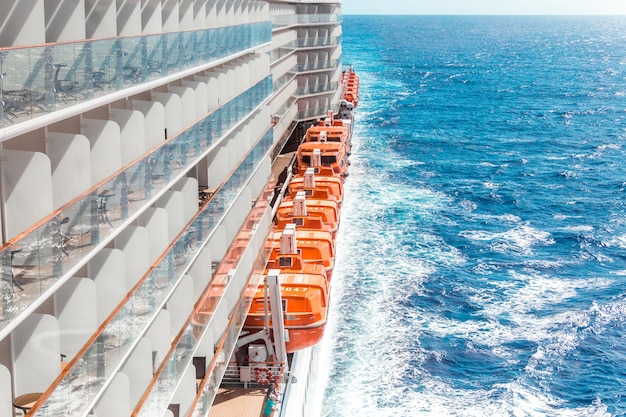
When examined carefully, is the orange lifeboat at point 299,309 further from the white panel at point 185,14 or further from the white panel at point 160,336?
the white panel at point 160,336

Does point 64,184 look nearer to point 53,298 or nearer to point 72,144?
point 72,144

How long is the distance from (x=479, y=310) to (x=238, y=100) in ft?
58.8

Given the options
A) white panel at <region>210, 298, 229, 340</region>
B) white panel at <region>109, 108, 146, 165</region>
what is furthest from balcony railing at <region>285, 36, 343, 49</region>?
white panel at <region>109, 108, 146, 165</region>

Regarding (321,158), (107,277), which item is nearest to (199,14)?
(107,277)

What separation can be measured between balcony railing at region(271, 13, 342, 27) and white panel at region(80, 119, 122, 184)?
121ft

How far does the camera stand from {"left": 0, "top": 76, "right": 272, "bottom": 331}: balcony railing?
33.7 feet

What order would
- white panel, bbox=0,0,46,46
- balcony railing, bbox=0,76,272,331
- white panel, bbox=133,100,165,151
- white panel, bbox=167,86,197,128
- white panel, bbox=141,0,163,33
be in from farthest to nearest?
1. white panel, bbox=167,86,197,128
2. white panel, bbox=141,0,163,33
3. white panel, bbox=133,100,165,151
4. white panel, bbox=0,0,46,46
5. balcony railing, bbox=0,76,272,331

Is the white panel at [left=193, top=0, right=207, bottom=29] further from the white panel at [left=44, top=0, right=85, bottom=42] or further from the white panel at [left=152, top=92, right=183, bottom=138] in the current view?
the white panel at [left=44, top=0, right=85, bottom=42]

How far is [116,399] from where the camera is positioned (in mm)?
13594

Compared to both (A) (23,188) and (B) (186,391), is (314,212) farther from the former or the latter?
(A) (23,188)

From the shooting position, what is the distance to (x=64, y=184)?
12.5 metres

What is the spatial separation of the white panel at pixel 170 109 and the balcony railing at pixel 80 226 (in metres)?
0.29

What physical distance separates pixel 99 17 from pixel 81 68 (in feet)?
8.93

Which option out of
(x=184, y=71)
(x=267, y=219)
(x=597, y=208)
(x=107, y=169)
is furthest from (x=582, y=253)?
(x=107, y=169)
